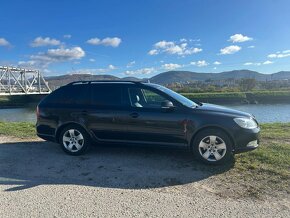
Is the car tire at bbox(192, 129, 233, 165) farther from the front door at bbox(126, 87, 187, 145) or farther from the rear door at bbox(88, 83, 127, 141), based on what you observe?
the rear door at bbox(88, 83, 127, 141)

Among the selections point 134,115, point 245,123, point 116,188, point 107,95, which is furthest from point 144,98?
point 116,188

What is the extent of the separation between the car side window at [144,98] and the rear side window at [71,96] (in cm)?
99

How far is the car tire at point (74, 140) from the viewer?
6203mm

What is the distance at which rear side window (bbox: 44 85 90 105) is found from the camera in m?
6.34

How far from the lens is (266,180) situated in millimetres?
4613

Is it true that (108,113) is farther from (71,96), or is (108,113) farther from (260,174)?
(260,174)

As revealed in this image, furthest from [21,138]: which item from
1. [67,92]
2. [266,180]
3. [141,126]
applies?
[266,180]

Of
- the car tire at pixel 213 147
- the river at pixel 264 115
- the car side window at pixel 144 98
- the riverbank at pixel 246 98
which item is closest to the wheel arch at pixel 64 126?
the car side window at pixel 144 98

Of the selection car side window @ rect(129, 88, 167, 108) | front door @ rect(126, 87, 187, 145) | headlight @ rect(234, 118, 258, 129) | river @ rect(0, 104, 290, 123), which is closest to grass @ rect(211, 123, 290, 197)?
headlight @ rect(234, 118, 258, 129)

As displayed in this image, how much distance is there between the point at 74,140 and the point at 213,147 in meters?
2.88

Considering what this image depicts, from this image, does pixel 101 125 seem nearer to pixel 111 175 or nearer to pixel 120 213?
pixel 111 175

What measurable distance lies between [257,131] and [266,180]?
1100mm

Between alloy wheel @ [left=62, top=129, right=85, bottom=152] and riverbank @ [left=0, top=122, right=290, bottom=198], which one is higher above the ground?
alloy wheel @ [left=62, top=129, right=85, bottom=152]

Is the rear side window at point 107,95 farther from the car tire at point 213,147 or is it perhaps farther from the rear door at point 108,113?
the car tire at point 213,147
